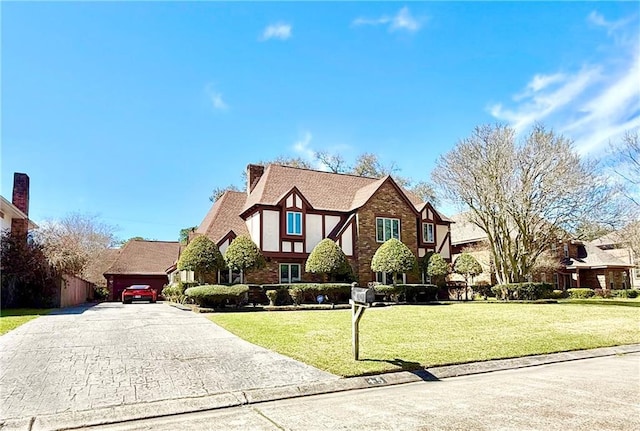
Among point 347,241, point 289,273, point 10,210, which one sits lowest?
point 289,273

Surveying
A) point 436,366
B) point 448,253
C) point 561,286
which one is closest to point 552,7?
point 436,366

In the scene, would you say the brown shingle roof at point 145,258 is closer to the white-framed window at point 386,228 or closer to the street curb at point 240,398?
the white-framed window at point 386,228

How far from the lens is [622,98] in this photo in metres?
15.1

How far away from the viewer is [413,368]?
7.50 meters

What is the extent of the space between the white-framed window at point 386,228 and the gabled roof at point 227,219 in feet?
26.6

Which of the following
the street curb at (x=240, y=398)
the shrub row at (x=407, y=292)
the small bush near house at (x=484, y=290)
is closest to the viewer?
the street curb at (x=240, y=398)

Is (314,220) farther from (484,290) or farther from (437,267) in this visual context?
(484,290)

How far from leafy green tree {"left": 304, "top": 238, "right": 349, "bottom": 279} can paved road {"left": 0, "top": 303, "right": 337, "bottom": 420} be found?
12.4 m

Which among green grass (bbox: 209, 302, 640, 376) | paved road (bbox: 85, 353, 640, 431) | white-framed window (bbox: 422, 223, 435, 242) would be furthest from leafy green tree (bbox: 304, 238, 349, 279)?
paved road (bbox: 85, 353, 640, 431)

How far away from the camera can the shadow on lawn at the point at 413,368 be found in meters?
7.12

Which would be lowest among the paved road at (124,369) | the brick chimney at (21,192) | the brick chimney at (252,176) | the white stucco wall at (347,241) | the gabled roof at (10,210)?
the paved road at (124,369)

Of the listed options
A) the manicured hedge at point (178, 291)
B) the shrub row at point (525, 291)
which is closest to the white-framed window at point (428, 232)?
the shrub row at point (525, 291)

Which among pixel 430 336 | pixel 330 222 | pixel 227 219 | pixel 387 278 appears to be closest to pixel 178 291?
pixel 227 219

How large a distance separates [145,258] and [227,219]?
17.6 meters
